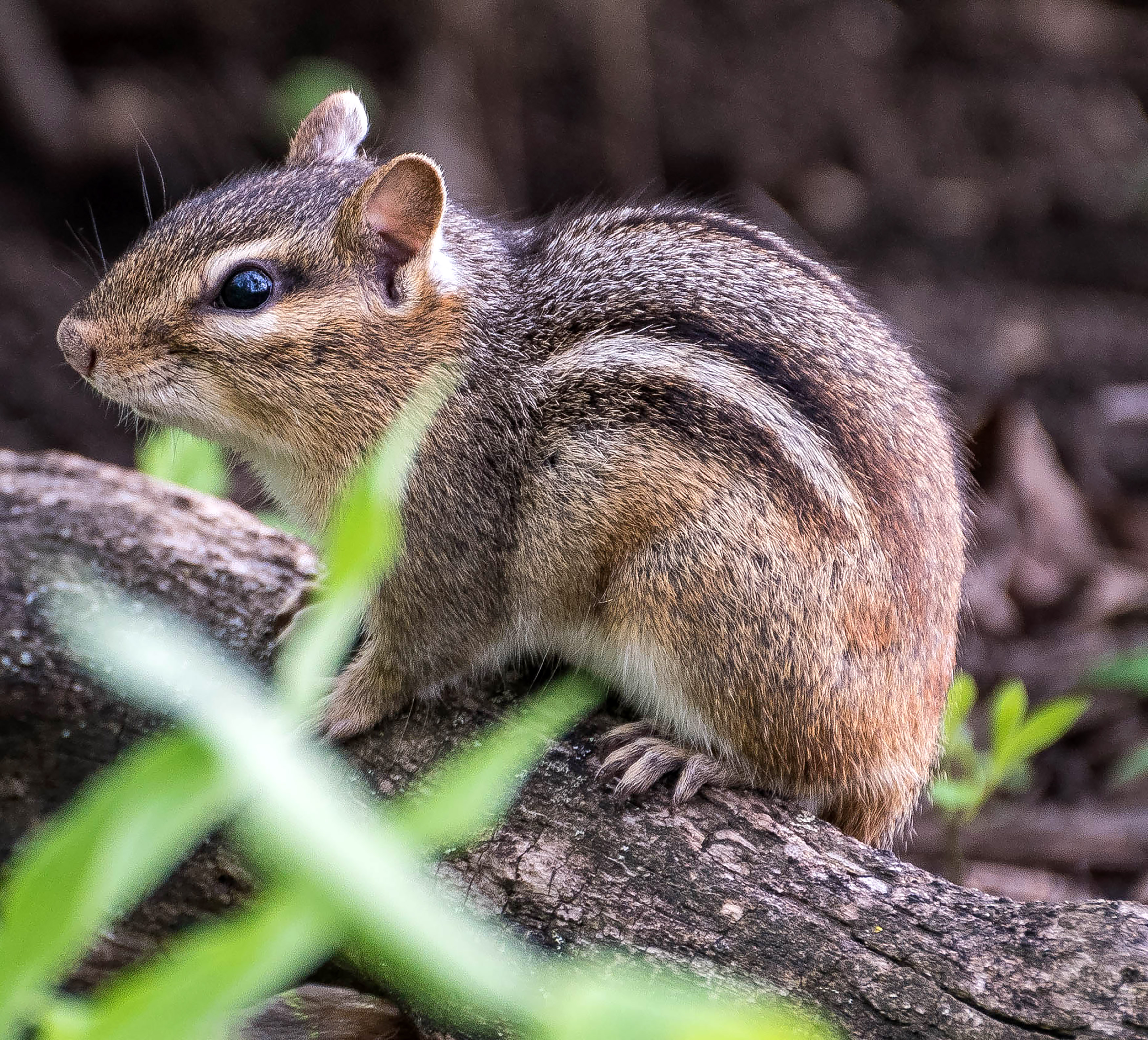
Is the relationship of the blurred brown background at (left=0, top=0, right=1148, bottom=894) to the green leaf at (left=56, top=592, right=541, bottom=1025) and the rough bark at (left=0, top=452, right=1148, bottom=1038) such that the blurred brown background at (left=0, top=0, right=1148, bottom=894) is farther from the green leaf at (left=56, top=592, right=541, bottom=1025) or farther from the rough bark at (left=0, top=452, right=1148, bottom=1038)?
the green leaf at (left=56, top=592, right=541, bottom=1025)

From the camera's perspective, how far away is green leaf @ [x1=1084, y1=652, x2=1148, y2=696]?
437cm

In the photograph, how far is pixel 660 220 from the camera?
3.12 m

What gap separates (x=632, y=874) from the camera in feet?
8.01

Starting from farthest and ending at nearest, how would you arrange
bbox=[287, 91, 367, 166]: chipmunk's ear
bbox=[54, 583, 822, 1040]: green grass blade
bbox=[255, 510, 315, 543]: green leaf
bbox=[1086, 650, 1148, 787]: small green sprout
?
bbox=[1086, 650, 1148, 787]: small green sprout → bbox=[287, 91, 367, 166]: chipmunk's ear → bbox=[255, 510, 315, 543]: green leaf → bbox=[54, 583, 822, 1040]: green grass blade

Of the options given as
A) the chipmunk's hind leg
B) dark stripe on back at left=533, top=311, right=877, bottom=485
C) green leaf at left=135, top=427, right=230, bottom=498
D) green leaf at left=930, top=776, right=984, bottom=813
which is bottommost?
the chipmunk's hind leg

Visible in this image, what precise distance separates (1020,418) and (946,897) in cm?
358

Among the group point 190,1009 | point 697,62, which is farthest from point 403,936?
point 697,62

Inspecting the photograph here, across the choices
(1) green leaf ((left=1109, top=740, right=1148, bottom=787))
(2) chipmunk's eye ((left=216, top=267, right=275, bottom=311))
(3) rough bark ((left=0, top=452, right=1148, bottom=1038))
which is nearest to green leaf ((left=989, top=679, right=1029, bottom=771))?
(3) rough bark ((left=0, top=452, right=1148, bottom=1038))

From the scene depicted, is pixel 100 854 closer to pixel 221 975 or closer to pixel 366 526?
pixel 221 975

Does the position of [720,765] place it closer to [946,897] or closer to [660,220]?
[946,897]

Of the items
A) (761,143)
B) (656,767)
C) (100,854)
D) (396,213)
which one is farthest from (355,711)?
(761,143)

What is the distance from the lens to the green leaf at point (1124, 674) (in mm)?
4371

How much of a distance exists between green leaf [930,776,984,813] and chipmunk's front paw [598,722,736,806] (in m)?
0.65

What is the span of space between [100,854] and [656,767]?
6.76ft
